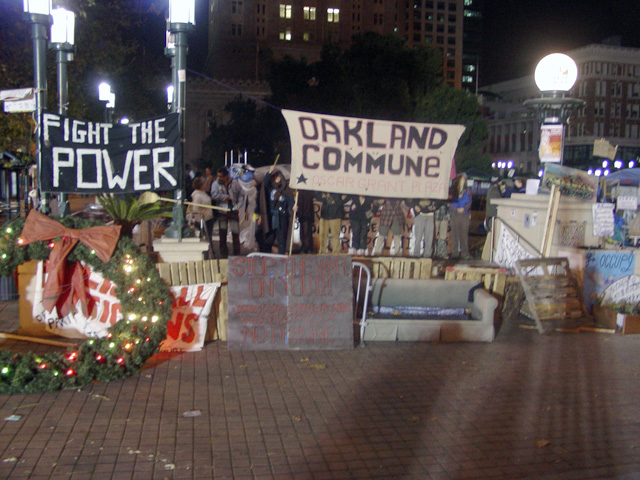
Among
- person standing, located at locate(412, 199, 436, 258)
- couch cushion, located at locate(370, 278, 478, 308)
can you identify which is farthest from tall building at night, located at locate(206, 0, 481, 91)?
couch cushion, located at locate(370, 278, 478, 308)

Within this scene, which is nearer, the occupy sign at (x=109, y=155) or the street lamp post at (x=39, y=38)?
the occupy sign at (x=109, y=155)

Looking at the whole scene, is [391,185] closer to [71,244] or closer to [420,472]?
[71,244]

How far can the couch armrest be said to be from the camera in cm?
795

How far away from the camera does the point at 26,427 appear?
5.09m

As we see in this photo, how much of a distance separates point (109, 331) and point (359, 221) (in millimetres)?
7058

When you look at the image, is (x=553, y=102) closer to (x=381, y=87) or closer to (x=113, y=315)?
(x=113, y=315)

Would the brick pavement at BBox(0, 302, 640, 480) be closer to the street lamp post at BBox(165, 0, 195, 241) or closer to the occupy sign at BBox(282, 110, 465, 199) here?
the street lamp post at BBox(165, 0, 195, 241)

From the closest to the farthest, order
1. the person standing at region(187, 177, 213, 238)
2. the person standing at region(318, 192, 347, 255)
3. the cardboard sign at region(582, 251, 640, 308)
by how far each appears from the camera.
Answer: the cardboard sign at region(582, 251, 640, 308)
the person standing at region(187, 177, 213, 238)
the person standing at region(318, 192, 347, 255)

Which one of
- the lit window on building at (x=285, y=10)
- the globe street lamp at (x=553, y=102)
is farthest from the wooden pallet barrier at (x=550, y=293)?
the lit window on building at (x=285, y=10)

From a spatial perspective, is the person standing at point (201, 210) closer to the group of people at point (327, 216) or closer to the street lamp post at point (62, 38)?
the group of people at point (327, 216)

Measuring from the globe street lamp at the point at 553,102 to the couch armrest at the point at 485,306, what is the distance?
3654 millimetres

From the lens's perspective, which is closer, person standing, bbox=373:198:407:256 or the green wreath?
the green wreath

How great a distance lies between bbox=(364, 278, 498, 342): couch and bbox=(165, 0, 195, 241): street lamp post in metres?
2.73

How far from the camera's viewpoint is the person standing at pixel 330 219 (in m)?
13.0
